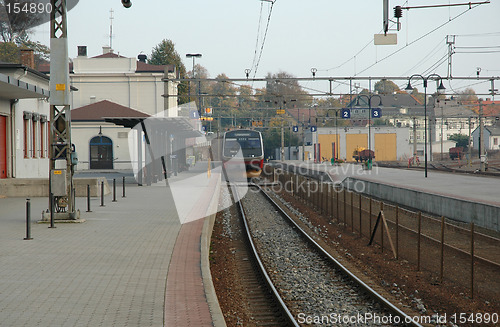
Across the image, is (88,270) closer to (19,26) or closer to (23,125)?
(23,125)

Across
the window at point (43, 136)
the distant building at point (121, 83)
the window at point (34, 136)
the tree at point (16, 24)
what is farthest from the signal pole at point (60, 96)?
the tree at point (16, 24)

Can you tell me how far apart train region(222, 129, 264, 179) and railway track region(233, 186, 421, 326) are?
76.9 feet

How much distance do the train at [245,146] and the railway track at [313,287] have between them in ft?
76.9

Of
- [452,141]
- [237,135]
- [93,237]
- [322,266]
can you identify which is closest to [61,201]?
[93,237]

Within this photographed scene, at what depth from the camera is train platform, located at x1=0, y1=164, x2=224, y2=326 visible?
22.0 ft

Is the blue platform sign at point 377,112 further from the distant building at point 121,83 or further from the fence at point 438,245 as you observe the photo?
the fence at point 438,245

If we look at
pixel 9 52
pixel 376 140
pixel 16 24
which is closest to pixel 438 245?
pixel 9 52

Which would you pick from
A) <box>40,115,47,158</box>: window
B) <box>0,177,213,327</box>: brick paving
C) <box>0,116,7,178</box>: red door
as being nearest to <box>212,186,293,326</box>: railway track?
<box>0,177,213,327</box>: brick paving

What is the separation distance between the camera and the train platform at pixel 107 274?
22.0 ft

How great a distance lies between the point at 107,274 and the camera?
29.8ft

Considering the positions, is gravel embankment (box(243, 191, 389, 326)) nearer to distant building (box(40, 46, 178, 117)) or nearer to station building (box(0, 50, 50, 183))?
station building (box(0, 50, 50, 183))

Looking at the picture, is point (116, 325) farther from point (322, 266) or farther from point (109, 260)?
point (322, 266)

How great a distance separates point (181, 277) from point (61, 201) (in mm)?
8038

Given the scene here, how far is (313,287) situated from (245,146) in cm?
3071
